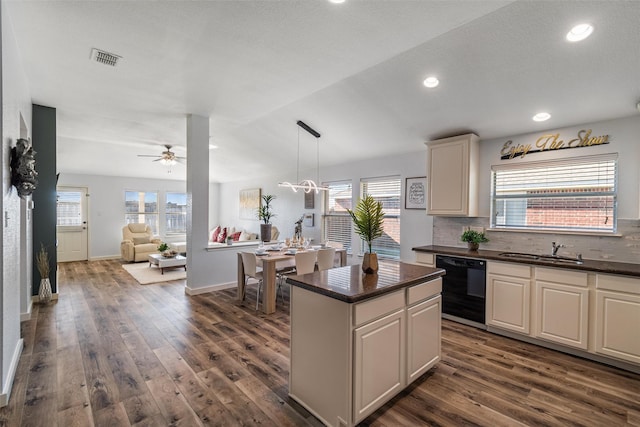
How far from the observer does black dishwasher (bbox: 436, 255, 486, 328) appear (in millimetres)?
3549

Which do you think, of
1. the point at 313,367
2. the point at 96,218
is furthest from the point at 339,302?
the point at 96,218

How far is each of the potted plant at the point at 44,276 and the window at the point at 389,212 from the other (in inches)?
206

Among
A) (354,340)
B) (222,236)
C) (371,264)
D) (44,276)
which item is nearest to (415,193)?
(371,264)

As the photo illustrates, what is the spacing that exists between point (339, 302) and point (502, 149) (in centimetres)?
340

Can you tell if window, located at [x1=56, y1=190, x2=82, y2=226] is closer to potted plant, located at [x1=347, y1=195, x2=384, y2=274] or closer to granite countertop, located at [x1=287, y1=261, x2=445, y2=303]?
granite countertop, located at [x1=287, y1=261, x2=445, y2=303]

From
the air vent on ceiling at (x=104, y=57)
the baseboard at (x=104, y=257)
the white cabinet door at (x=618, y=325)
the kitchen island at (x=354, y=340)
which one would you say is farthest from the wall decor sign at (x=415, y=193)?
the baseboard at (x=104, y=257)

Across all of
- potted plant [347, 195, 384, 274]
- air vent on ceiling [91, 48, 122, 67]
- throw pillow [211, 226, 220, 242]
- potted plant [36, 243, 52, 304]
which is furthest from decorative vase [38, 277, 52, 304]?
throw pillow [211, 226, 220, 242]

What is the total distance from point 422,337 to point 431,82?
8.53 ft

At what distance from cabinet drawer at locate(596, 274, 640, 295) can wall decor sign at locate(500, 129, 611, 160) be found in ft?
4.90

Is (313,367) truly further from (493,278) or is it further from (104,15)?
(104,15)

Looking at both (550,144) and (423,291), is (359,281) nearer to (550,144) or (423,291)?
(423,291)

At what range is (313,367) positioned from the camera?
2.05m

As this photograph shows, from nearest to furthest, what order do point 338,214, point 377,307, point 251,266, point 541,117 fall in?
point 377,307 < point 541,117 < point 251,266 < point 338,214

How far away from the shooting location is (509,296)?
3.30m
